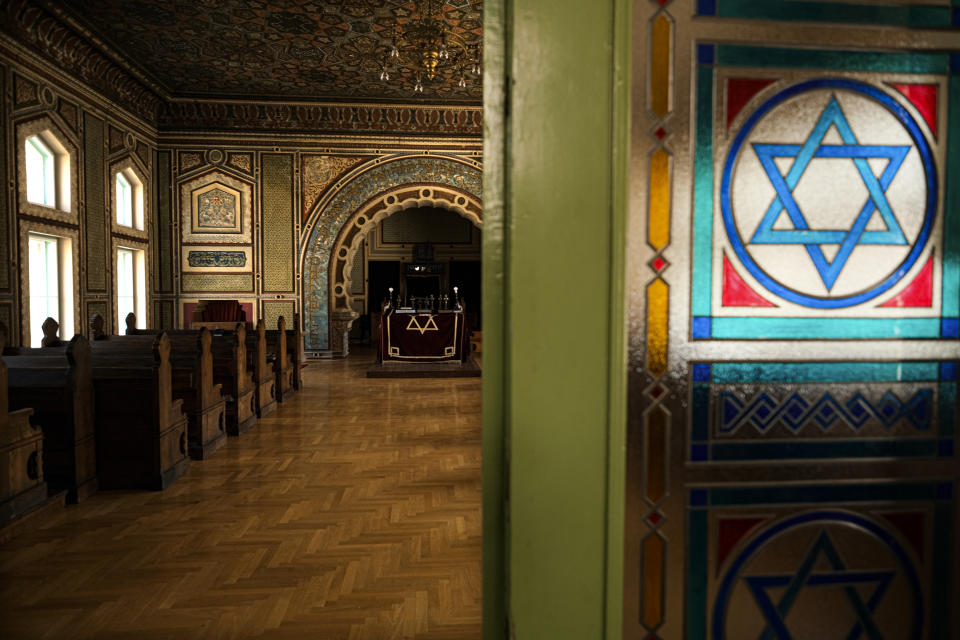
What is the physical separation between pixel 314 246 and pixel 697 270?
10.3 m

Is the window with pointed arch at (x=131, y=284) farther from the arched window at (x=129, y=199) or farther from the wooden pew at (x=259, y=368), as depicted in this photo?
the wooden pew at (x=259, y=368)

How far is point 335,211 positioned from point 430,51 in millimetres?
4607

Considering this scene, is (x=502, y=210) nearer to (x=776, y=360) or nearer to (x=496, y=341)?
(x=496, y=341)

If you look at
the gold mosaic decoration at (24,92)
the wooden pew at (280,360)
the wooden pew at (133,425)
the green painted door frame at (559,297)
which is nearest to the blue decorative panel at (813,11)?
the green painted door frame at (559,297)

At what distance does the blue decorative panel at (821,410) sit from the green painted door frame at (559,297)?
224 mm

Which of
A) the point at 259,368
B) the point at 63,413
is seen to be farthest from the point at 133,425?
the point at 259,368

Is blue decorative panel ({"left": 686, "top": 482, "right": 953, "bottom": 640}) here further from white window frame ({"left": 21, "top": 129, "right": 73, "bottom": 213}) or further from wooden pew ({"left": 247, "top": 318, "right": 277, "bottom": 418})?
white window frame ({"left": 21, "top": 129, "right": 73, "bottom": 213})


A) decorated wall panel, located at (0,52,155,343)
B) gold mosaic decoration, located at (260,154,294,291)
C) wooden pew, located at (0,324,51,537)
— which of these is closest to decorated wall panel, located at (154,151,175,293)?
decorated wall panel, located at (0,52,155,343)

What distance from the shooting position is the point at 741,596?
1.23 m

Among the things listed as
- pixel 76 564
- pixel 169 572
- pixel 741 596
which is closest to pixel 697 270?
pixel 741 596

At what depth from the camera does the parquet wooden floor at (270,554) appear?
227 cm

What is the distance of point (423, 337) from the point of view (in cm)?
962

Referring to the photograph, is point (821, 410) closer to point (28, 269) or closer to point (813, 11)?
point (813, 11)

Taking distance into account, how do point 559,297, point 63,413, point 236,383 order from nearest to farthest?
point 559,297 → point 63,413 → point 236,383
